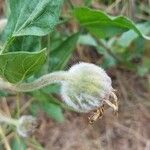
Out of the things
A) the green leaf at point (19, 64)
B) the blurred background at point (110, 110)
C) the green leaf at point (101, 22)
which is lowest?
the blurred background at point (110, 110)

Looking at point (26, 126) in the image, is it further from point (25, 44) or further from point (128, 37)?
point (128, 37)

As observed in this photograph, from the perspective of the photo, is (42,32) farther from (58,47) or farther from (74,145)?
(74,145)

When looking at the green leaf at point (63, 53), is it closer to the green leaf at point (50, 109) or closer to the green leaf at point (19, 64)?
the green leaf at point (50, 109)

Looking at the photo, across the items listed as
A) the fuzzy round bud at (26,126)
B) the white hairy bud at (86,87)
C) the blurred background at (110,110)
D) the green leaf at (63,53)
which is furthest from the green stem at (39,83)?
the blurred background at (110,110)

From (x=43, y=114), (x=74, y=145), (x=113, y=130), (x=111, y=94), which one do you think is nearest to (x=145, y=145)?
(x=113, y=130)

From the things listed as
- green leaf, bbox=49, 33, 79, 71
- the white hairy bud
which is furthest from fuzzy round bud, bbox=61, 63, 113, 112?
green leaf, bbox=49, 33, 79, 71

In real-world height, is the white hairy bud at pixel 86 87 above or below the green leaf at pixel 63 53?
above
